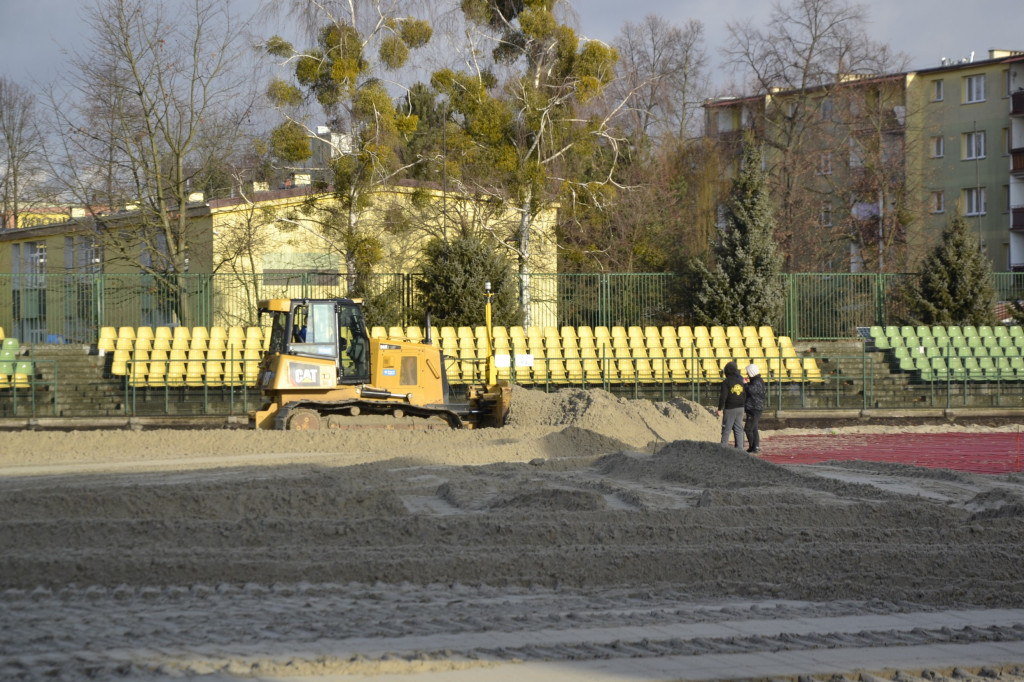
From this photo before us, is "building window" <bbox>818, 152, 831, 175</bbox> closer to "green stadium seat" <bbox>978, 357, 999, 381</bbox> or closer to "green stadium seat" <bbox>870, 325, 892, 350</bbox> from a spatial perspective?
"green stadium seat" <bbox>870, 325, 892, 350</bbox>

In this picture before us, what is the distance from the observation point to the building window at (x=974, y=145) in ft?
176

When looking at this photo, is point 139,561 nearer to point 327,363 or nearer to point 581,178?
point 327,363

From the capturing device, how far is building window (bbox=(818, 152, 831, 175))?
44.5 meters

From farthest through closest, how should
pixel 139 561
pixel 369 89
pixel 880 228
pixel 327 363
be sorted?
1. pixel 880 228
2. pixel 369 89
3. pixel 327 363
4. pixel 139 561

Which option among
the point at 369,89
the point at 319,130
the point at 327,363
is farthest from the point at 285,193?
the point at 327,363

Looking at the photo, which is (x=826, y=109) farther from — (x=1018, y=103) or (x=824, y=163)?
(x=1018, y=103)

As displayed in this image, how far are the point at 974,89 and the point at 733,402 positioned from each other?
142 feet

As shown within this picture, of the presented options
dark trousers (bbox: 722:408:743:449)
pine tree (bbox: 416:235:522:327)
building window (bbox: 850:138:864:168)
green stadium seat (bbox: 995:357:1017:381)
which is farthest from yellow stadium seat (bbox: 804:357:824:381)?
building window (bbox: 850:138:864:168)

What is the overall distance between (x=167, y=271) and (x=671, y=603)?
25380 millimetres

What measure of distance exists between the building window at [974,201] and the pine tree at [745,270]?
88.8ft

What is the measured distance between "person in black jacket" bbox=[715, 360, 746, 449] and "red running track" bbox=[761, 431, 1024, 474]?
0.72 metres

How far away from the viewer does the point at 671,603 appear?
23.3ft

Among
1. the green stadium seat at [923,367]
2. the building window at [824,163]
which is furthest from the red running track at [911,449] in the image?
the building window at [824,163]

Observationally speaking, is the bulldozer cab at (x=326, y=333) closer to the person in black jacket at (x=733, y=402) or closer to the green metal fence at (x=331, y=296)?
the person in black jacket at (x=733, y=402)
